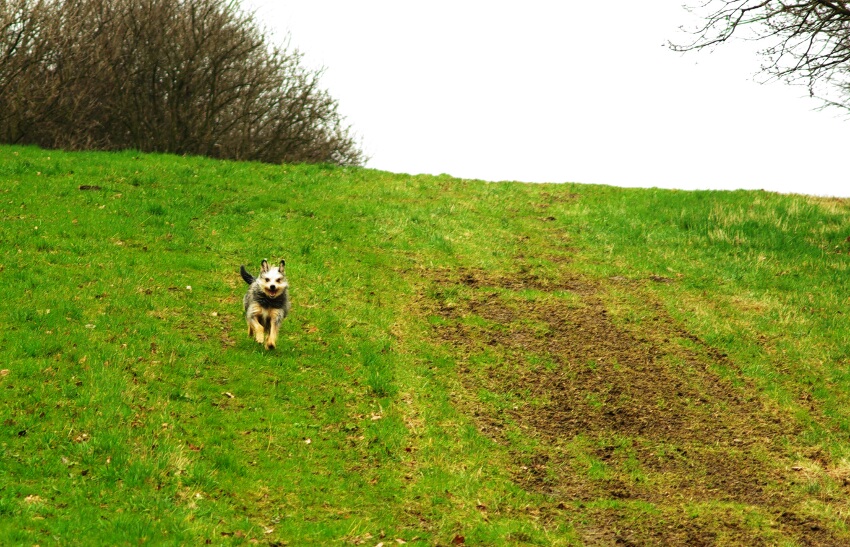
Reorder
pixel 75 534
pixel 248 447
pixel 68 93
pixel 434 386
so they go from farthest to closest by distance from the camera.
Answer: pixel 68 93 → pixel 434 386 → pixel 248 447 → pixel 75 534

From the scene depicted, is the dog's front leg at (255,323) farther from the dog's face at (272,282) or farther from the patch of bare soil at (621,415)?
the patch of bare soil at (621,415)

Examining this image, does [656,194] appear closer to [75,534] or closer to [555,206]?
[555,206]

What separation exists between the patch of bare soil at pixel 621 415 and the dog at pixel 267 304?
11.3ft

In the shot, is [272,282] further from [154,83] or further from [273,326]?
[154,83]

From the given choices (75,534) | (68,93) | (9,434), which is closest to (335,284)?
(9,434)

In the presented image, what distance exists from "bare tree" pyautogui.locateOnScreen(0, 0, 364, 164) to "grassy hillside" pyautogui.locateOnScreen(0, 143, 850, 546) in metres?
10.1

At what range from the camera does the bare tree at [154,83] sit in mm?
33688

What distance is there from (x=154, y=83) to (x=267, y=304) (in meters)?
27.3

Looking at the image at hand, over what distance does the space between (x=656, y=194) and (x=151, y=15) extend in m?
23.7

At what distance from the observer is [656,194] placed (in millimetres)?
28000

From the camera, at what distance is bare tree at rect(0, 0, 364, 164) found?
33688 millimetres

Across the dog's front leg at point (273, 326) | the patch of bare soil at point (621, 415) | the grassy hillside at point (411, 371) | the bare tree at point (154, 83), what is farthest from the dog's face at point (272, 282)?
the bare tree at point (154, 83)

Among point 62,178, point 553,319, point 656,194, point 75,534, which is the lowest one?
point 75,534

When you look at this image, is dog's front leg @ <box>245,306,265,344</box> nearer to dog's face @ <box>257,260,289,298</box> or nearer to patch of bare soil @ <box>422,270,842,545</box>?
dog's face @ <box>257,260,289,298</box>
